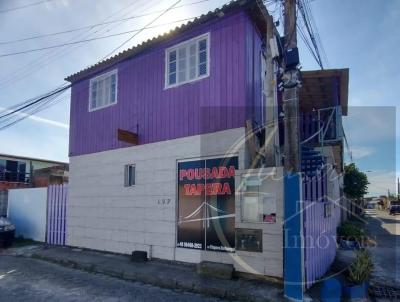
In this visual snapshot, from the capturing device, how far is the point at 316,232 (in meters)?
7.06

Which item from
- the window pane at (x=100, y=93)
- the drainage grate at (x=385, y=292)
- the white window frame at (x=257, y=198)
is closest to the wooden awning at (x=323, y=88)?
the white window frame at (x=257, y=198)

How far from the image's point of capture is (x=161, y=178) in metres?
9.23

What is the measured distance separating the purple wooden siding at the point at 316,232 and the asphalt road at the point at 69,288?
2.13 m

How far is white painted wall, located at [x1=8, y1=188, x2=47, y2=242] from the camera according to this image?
42.8 feet

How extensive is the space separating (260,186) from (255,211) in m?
0.56

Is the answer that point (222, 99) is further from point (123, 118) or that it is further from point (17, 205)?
point (17, 205)

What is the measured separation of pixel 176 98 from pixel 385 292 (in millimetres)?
6657

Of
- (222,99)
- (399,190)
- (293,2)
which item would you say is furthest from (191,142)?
(399,190)

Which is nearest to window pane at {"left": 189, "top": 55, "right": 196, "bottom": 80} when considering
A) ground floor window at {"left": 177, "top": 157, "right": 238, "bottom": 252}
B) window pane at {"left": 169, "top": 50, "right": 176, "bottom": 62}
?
window pane at {"left": 169, "top": 50, "right": 176, "bottom": 62}

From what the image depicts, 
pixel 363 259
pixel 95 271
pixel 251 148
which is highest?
pixel 251 148

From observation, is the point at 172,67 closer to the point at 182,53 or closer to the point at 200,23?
the point at 182,53

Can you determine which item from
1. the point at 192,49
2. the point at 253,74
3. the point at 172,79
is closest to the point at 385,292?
the point at 253,74

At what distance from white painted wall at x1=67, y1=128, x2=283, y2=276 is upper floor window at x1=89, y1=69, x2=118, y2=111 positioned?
1739 mm

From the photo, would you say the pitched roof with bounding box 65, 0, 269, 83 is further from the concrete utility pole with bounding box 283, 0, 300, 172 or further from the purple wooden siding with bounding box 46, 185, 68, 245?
the purple wooden siding with bounding box 46, 185, 68, 245
